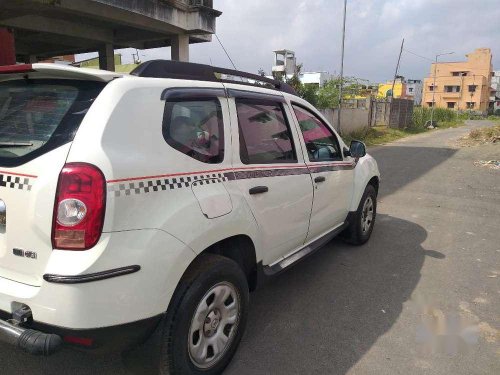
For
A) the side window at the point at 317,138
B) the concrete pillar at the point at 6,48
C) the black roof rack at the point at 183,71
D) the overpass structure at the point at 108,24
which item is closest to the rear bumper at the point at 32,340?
the black roof rack at the point at 183,71

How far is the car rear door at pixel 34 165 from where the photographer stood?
76.6 inches

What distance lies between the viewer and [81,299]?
187 centimetres

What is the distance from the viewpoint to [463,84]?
8800cm

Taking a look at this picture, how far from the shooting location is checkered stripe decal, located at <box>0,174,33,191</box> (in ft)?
6.47

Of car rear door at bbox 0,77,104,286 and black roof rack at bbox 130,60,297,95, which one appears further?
black roof rack at bbox 130,60,297,95

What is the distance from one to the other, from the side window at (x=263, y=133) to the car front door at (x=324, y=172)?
0.25 meters

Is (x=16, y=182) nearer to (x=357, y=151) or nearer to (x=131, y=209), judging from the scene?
(x=131, y=209)

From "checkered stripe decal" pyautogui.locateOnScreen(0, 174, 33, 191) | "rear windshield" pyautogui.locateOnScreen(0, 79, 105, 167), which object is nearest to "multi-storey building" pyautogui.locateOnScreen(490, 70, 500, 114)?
"rear windshield" pyautogui.locateOnScreen(0, 79, 105, 167)

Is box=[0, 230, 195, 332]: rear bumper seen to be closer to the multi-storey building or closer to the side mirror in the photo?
the side mirror

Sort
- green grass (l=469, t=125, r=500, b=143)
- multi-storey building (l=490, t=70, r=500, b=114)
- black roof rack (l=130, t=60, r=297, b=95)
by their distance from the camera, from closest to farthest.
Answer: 1. black roof rack (l=130, t=60, r=297, b=95)
2. green grass (l=469, t=125, r=500, b=143)
3. multi-storey building (l=490, t=70, r=500, b=114)

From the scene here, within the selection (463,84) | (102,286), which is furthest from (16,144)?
(463,84)

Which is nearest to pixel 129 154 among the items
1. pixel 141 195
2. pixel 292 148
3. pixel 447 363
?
pixel 141 195

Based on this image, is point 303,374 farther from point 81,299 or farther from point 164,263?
point 81,299

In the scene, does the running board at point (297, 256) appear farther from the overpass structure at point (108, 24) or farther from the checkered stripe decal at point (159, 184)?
the overpass structure at point (108, 24)
